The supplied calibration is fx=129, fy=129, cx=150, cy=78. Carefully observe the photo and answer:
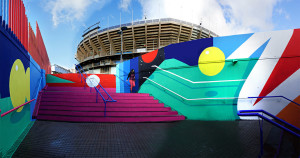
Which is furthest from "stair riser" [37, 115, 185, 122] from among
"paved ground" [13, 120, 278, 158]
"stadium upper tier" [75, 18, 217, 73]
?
"stadium upper tier" [75, 18, 217, 73]

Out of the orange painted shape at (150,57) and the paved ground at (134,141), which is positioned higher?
the orange painted shape at (150,57)

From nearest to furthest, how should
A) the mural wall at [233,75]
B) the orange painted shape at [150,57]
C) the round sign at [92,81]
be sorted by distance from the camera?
the mural wall at [233,75]
the round sign at [92,81]
the orange painted shape at [150,57]

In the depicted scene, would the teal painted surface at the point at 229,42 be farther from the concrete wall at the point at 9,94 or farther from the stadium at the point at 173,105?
the concrete wall at the point at 9,94

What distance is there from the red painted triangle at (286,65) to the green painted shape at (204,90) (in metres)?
0.73

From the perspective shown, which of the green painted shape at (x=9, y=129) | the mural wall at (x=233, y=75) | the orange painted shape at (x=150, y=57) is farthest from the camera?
the orange painted shape at (x=150, y=57)

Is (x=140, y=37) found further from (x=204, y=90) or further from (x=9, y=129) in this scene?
(x=9, y=129)

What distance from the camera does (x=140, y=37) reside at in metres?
23.9

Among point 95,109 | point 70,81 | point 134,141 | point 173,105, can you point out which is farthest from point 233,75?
point 70,81

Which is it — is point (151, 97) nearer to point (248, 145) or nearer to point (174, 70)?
point (174, 70)

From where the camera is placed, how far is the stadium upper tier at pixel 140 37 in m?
22.3

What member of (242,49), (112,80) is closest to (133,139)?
(242,49)

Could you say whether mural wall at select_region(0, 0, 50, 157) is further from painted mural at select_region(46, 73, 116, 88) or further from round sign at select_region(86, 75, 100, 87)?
painted mural at select_region(46, 73, 116, 88)

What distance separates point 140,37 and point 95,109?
21.0 meters

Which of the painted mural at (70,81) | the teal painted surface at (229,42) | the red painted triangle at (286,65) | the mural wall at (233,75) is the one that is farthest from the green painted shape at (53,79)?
the red painted triangle at (286,65)
